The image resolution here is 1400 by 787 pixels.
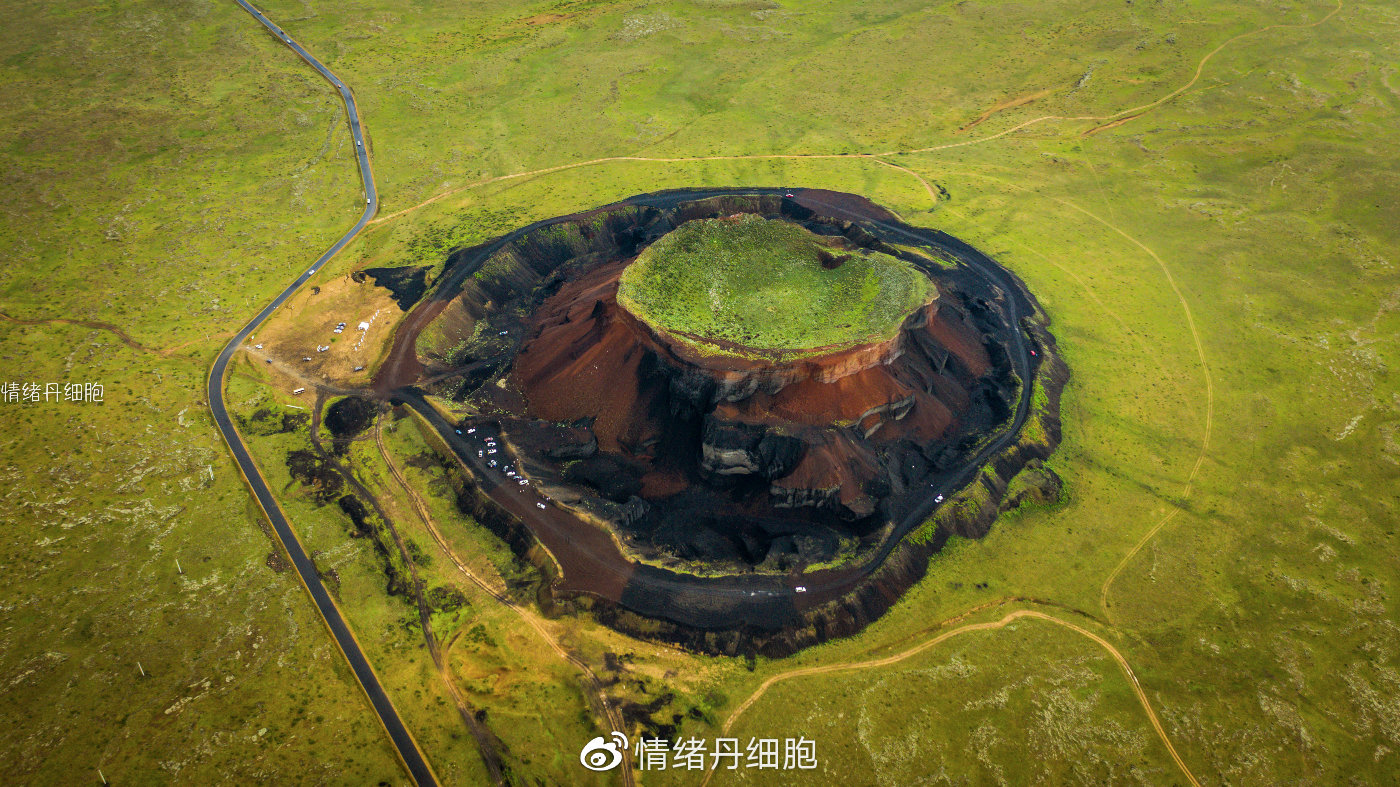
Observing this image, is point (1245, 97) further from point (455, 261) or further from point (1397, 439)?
point (455, 261)

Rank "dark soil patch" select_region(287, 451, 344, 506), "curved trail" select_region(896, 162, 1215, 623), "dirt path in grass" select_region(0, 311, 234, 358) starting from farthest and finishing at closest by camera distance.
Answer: "dirt path in grass" select_region(0, 311, 234, 358)
"dark soil patch" select_region(287, 451, 344, 506)
"curved trail" select_region(896, 162, 1215, 623)

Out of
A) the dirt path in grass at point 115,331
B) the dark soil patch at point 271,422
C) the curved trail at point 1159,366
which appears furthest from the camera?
the dirt path in grass at point 115,331

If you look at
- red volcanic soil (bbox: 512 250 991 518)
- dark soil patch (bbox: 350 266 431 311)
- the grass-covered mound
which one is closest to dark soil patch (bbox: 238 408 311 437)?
dark soil patch (bbox: 350 266 431 311)

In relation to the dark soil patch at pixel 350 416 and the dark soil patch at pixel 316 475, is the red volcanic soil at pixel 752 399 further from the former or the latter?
the dark soil patch at pixel 316 475

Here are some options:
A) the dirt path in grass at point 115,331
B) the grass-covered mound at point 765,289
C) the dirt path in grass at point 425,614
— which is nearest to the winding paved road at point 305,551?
the dirt path in grass at point 425,614

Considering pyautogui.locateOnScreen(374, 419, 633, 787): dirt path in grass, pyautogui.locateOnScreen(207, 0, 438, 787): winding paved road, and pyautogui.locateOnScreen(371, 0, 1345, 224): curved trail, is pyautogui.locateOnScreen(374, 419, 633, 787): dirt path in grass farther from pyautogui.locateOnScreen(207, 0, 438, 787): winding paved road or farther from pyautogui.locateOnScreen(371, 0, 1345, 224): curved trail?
pyautogui.locateOnScreen(371, 0, 1345, 224): curved trail

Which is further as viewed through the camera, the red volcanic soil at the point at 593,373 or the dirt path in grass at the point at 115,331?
the dirt path in grass at the point at 115,331
